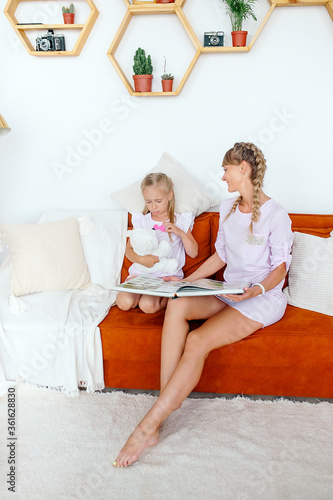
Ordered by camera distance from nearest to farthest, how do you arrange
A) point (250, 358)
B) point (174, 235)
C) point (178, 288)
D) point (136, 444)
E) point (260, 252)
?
point (136, 444), point (178, 288), point (250, 358), point (260, 252), point (174, 235)

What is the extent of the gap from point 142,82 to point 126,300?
126 cm

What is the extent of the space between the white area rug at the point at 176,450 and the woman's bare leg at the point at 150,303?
40 centimetres

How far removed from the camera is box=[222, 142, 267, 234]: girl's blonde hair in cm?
207

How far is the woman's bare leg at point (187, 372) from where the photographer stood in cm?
173

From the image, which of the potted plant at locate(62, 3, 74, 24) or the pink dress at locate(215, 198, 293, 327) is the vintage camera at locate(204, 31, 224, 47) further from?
the pink dress at locate(215, 198, 293, 327)

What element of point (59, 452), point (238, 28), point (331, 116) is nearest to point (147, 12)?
point (238, 28)

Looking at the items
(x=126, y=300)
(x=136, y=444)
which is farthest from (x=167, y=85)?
(x=136, y=444)

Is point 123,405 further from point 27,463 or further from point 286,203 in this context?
point 286,203

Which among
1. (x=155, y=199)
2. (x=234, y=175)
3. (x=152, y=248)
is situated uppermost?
(x=234, y=175)

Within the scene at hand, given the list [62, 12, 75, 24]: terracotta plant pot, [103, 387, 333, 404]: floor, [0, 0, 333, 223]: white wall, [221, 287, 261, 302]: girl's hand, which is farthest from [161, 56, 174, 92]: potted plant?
[103, 387, 333, 404]: floor

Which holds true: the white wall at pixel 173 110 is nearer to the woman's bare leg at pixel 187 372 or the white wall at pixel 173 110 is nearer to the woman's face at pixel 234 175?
the woman's face at pixel 234 175

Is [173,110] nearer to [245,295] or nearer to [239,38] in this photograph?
[239,38]

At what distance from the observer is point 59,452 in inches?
69.6

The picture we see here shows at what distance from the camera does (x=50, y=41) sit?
271cm
